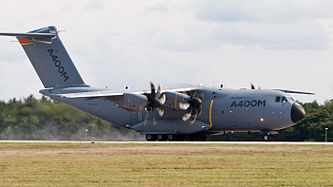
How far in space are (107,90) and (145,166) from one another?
767 inches

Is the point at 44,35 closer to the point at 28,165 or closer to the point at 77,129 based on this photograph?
the point at 77,129

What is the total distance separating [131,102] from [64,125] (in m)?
6.57

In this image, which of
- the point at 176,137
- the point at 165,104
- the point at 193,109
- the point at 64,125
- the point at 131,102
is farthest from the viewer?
the point at 64,125

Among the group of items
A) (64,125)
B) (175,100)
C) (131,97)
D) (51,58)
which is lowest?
(64,125)

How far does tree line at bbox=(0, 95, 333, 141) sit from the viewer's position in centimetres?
3859

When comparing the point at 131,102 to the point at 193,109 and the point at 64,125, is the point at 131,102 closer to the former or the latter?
the point at 193,109

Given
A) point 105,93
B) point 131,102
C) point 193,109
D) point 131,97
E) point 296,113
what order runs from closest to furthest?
point 296,113
point 131,97
point 131,102
point 105,93
point 193,109

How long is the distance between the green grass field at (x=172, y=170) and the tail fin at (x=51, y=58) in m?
15.3

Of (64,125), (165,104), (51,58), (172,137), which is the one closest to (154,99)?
(165,104)

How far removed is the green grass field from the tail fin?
50.2ft

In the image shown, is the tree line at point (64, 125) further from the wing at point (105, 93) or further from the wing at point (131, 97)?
the wing at point (131, 97)

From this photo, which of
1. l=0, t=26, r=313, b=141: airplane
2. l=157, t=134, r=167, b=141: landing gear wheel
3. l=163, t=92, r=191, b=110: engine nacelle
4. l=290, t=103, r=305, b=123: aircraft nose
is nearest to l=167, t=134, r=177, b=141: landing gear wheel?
l=0, t=26, r=313, b=141: airplane

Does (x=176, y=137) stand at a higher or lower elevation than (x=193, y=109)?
lower

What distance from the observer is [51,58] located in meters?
40.0
